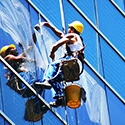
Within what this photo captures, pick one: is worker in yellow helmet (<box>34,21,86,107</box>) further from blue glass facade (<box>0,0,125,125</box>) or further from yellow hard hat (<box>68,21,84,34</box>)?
blue glass facade (<box>0,0,125,125</box>)

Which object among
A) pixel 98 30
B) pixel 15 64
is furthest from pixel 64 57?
pixel 98 30

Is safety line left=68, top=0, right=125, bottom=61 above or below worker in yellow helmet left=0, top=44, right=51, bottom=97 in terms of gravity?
above

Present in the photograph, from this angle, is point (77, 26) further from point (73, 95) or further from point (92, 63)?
point (92, 63)

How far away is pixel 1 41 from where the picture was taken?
62.7ft

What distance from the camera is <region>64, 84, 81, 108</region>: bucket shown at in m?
19.0

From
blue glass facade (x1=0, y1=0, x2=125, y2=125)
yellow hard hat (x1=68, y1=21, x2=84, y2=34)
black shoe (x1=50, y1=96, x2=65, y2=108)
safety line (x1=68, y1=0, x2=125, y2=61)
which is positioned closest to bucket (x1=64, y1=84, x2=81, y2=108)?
black shoe (x1=50, y1=96, x2=65, y2=108)

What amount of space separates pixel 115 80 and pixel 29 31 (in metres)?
2.34

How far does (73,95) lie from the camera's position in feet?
62.3

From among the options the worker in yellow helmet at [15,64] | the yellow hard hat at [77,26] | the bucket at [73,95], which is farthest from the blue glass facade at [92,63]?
the yellow hard hat at [77,26]

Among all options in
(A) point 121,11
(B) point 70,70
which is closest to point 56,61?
(B) point 70,70

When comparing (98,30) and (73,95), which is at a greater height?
(98,30)

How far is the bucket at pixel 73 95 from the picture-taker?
1900 cm

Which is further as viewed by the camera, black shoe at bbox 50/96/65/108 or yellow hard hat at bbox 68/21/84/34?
yellow hard hat at bbox 68/21/84/34

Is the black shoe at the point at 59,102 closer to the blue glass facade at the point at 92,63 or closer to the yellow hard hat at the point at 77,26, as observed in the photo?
the blue glass facade at the point at 92,63
